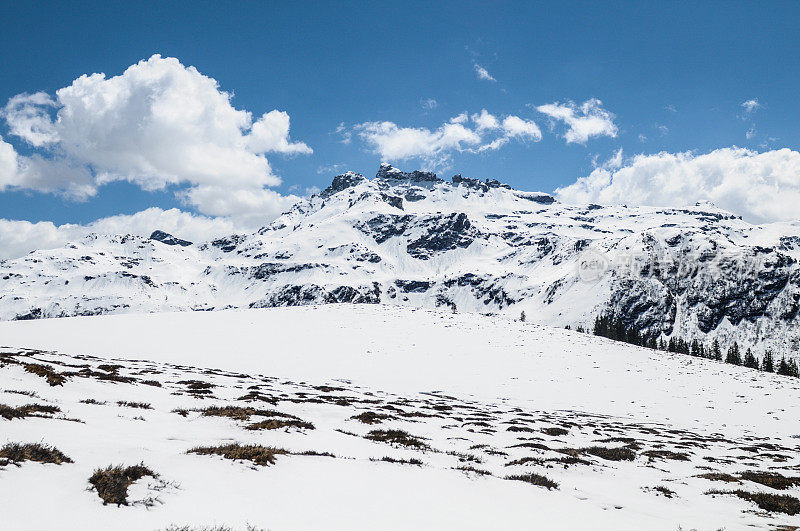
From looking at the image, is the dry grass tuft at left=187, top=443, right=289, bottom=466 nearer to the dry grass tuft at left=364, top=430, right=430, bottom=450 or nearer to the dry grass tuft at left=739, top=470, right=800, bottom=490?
the dry grass tuft at left=364, top=430, right=430, bottom=450

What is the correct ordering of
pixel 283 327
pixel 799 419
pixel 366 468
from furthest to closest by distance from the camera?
pixel 283 327 → pixel 799 419 → pixel 366 468

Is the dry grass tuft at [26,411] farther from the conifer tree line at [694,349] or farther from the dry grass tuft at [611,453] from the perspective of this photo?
the conifer tree line at [694,349]

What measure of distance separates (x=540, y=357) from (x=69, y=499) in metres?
69.7

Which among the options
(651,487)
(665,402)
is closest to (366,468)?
(651,487)

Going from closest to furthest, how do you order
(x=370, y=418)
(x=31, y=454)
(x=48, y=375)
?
(x=31, y=454) → (x=48, y=375) → (x=370, y=418)

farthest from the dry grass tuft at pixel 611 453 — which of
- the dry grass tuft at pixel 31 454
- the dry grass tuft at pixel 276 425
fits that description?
the dry grass tuft at pixel 31 454

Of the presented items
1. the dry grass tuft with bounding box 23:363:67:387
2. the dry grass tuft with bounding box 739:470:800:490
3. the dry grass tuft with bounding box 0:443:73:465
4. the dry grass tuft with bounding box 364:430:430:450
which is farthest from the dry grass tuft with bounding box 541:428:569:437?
the dry grass tuft with bounding box 23:363:67:387

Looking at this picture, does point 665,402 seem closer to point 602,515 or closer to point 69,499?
point 602,515

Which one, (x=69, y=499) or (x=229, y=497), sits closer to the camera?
(x=69, y=499)

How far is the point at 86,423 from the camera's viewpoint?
458 inches

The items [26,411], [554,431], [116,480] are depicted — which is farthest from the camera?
[554,431]

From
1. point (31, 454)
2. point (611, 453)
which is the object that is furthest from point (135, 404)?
point (611, 453)

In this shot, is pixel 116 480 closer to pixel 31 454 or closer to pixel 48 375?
pixel 31 454

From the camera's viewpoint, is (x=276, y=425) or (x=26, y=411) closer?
(x=26, y=411)
